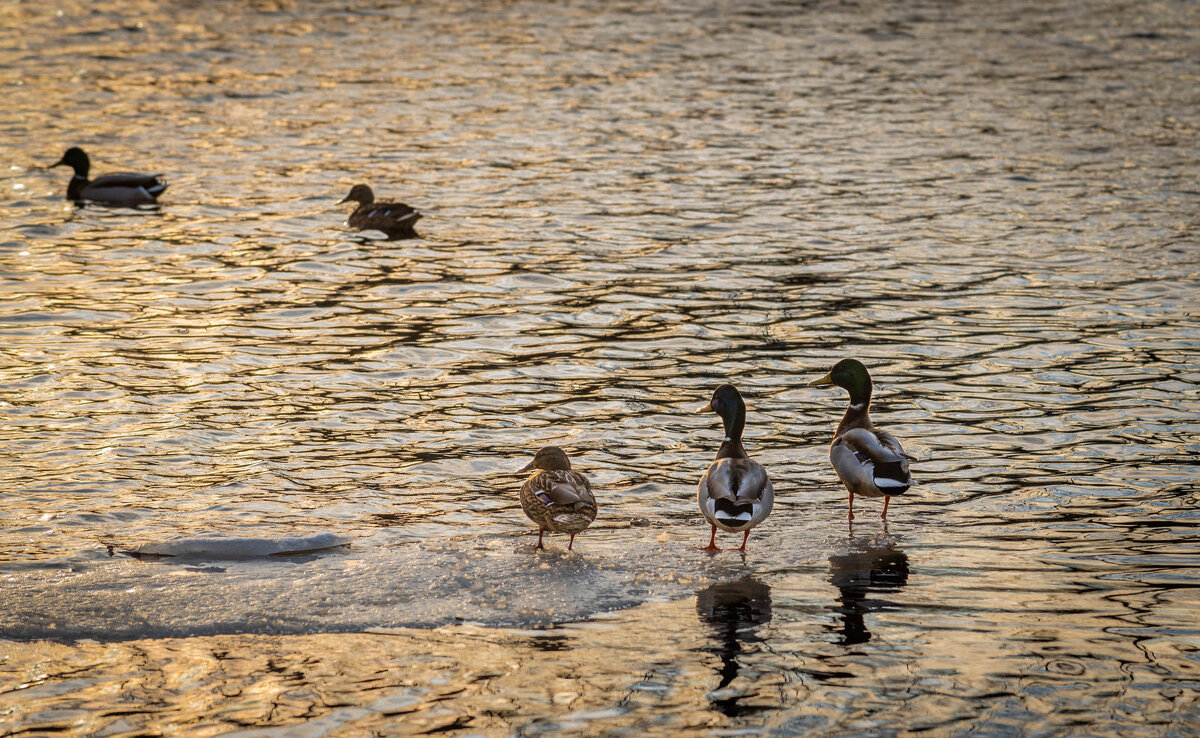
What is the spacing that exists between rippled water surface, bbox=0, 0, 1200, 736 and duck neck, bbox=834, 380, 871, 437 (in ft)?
2.01

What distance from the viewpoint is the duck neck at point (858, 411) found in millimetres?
10430

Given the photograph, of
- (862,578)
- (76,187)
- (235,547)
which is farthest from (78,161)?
(862,578)

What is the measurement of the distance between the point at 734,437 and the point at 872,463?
96 centimetres

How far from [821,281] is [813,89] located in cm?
1327

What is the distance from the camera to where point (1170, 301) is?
15.0m

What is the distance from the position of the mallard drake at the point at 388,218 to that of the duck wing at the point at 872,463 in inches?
386

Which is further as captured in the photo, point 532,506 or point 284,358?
point 284,358

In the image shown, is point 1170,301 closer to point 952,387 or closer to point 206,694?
point 952,387

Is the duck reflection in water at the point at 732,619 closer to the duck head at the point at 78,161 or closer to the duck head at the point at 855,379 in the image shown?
the duck head at the point at 855,379

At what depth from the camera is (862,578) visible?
8641 mm

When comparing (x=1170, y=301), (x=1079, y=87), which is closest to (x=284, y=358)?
(x=1170, y=301)

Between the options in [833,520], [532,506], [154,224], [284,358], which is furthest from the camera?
[154,224]

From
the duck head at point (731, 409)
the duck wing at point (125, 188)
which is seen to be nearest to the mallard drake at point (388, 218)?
the duck wing at point (125, 188)

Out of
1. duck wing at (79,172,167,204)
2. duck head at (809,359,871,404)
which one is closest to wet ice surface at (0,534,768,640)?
duck head at (809,359,871,404)
